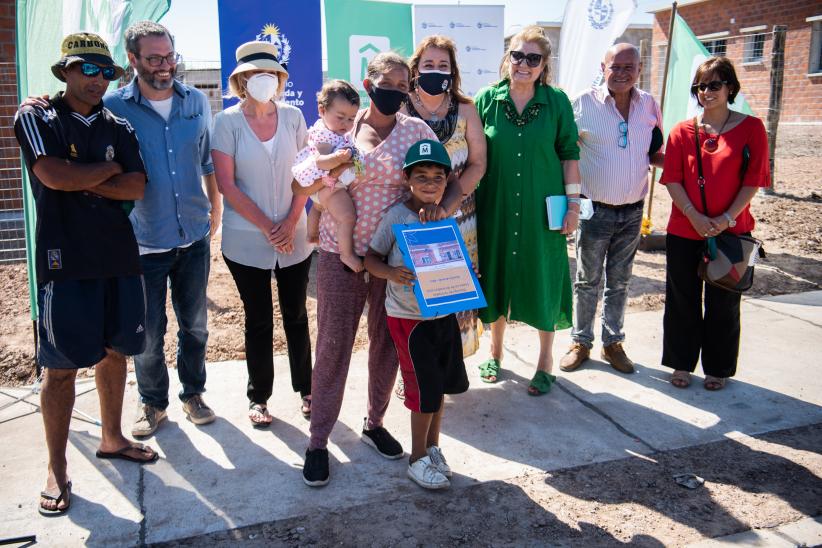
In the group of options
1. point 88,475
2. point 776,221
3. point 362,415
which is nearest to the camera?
point 88,475

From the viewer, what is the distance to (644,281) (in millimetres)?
6984

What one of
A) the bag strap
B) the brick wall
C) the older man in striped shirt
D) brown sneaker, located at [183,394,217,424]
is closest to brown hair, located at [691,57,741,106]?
the bag strap

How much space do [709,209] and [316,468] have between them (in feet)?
9.69

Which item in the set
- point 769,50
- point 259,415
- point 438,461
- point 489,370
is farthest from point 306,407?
point 769,50

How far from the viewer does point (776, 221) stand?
30.3ft

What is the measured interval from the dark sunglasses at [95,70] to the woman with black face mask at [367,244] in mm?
1022

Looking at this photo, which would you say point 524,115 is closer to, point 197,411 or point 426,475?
point 426,475

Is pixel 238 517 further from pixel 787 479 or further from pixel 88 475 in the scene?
pixel 787 479

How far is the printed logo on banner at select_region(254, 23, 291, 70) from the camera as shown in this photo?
23.2 ft

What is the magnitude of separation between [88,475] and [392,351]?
1698 mm

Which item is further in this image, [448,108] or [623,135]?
[623,135]

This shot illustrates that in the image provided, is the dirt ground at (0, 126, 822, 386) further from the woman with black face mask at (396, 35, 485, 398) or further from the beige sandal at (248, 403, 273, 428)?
the woman with black face mask at (396, 35, 485, 398)

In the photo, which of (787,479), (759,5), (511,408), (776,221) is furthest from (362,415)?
(759,5)

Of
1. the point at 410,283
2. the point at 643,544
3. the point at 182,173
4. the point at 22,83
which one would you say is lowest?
the point at 643,544
